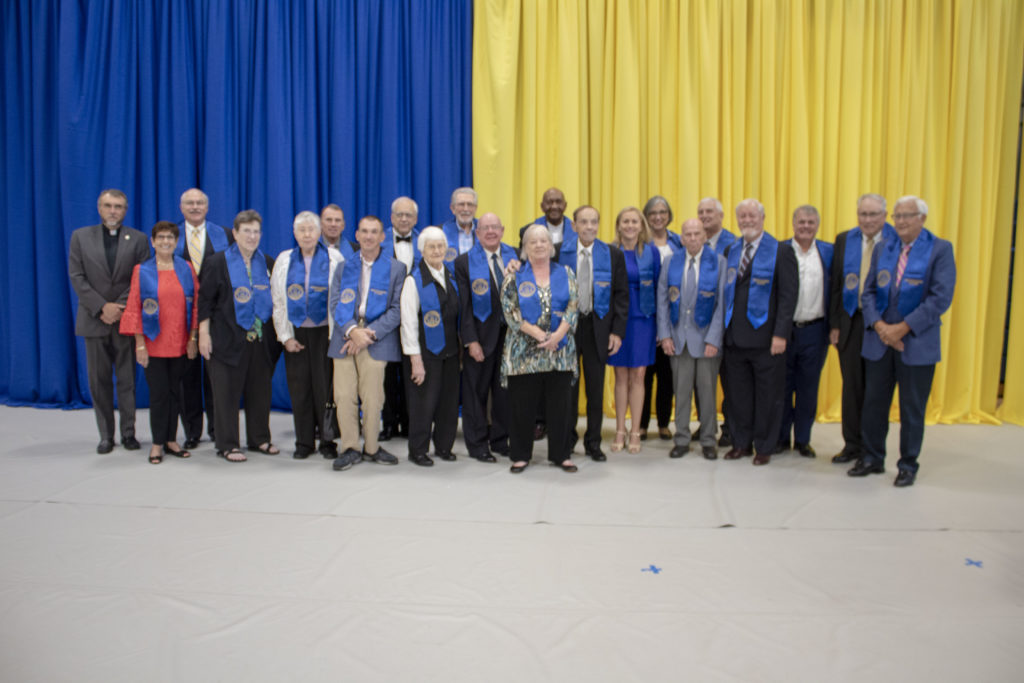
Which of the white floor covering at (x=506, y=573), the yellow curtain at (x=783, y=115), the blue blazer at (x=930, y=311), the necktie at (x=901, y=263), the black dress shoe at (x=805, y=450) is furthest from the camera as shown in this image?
the yellow curtain at (x=783, y=115)

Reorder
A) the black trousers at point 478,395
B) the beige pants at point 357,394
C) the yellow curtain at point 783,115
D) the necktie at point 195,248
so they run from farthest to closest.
Answer: 1. the yellow curtain at point 783,115
2. the necktie at point 195,248
3. the black trousers at point 478,395
4. the beige pants at point 357,394

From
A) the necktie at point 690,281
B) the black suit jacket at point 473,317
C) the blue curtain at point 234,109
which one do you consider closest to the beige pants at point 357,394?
the black suit jacket at point 473,317

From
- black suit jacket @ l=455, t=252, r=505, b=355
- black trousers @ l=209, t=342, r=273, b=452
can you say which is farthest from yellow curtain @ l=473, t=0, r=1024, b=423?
black trousers @ l=209, t=342, r=273, b=452

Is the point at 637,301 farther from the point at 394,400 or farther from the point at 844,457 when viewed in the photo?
the point at 394,400

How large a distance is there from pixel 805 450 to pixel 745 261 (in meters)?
1.19

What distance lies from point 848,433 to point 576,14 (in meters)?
3.49

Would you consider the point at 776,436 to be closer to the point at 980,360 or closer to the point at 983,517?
the point at 983,517

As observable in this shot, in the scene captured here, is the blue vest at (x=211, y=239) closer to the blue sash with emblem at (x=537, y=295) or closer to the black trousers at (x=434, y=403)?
the black trousers at (x=434, y=403)

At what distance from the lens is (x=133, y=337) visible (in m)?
4.33

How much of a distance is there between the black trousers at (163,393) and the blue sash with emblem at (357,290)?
1.05 m

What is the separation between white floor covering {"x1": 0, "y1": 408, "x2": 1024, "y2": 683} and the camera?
6.73 ft

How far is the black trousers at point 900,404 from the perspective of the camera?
362 cm

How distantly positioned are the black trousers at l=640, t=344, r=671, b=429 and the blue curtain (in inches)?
80.6

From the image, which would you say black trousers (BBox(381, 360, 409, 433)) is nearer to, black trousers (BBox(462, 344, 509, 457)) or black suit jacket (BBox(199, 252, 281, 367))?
black trousers (BBox(462, 344, 509, 457))
